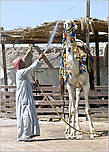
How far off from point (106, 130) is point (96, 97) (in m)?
3.02

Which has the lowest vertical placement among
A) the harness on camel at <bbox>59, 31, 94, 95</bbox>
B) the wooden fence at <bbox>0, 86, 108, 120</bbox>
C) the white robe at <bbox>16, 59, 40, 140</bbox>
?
the wooden fence at <bbox>0, 86, 108, 120</bbox>

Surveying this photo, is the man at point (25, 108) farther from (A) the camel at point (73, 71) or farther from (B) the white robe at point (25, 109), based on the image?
(A) the camel at point (73, 71)

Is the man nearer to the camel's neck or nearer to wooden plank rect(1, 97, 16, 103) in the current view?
the camel's neck

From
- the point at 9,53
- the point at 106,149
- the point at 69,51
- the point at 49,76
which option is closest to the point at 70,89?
the point at 69,51

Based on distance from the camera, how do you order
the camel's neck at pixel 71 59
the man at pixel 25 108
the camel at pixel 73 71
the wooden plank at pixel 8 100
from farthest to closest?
the wooden plank at pixel 8 100
the camel's neck at pixel 71 59
the camel at pixel 73 71
the man at pixel 25 108

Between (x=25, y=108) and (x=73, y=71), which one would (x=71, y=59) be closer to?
(x=73, y=71)

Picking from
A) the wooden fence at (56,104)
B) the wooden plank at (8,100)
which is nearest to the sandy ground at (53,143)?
the wooden fence at (56,104)

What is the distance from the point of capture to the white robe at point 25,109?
774 cm

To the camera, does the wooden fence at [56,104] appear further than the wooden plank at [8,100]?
No

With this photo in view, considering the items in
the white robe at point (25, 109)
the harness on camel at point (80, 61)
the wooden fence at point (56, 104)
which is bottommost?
the wooden fence at point (56, 104)

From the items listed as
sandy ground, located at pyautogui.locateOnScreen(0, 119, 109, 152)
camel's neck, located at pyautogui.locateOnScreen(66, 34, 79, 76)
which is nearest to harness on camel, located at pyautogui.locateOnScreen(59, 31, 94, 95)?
camel's neck, located at pyautogui.locateOnScreen(66, 34, 79, 76)

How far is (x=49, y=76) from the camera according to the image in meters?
17.5

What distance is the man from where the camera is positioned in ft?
25.4

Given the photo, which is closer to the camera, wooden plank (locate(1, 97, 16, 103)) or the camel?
the camel
